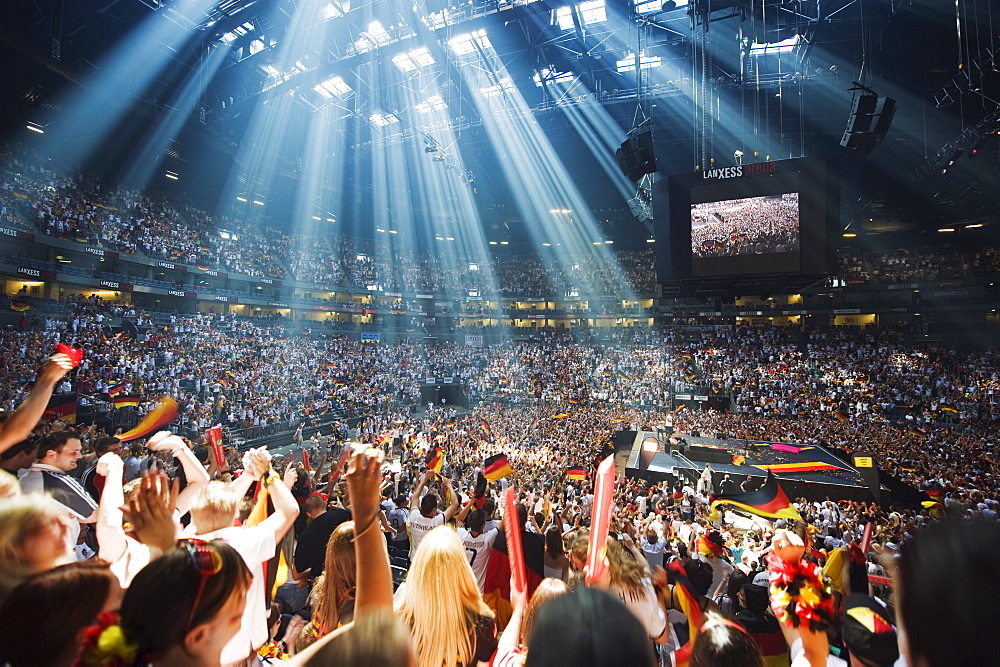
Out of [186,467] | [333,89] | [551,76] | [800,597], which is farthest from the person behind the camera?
[333,89]

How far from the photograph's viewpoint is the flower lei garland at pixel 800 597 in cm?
186

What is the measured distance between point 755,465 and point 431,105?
19464 millimetres

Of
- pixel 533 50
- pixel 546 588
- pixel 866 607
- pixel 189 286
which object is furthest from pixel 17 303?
pixel 866 607

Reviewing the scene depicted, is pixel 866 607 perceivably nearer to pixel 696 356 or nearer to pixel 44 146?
pixel 696 356

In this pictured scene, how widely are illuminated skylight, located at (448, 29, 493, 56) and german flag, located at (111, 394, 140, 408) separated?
15.7 m

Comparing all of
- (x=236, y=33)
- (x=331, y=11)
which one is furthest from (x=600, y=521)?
(x=236, y=33)

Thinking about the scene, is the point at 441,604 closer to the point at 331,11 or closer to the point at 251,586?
the point at 251,586

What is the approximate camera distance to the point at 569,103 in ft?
60.6

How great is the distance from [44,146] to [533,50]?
2409 cm

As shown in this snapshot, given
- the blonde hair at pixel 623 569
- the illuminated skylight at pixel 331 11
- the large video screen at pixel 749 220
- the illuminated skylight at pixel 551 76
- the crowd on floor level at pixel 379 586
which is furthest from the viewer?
the illuminated skylight at pixel 551 76

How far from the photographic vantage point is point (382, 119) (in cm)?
2288

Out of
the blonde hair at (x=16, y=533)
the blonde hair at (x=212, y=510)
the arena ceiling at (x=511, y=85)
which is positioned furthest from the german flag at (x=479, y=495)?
the arena ceiling at (x=511, y=85)

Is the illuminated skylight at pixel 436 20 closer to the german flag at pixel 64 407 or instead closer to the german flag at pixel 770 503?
the german flag at pixel 770 503

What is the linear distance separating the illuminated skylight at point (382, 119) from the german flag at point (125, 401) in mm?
16038
